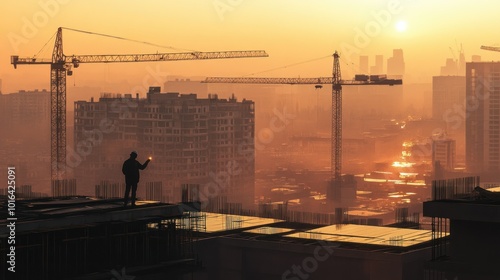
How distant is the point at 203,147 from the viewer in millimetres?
101125

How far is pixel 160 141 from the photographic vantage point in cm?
9856

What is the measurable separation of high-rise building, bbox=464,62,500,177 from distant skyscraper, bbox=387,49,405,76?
32.8 ft

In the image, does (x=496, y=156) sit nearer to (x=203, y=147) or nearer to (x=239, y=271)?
(x=203, y=147)

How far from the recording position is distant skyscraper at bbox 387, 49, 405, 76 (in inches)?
5148

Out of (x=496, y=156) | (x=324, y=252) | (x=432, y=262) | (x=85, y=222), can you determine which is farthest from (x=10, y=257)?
(x=496, y=156)

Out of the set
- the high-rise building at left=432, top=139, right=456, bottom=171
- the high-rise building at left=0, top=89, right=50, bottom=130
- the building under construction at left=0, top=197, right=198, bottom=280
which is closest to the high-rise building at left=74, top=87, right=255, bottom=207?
the high-rise building at left=0, top=89, right=50, bottom=130

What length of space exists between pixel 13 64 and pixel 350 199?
1657 inches

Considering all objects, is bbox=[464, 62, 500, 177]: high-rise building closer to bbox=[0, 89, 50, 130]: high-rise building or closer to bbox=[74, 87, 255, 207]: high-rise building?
bbox=[74, 87, 255, 207]: high-rise building

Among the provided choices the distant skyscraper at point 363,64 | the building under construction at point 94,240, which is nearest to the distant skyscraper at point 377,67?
the distant skyscraper at point 363,64

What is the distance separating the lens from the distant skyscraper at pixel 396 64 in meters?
131

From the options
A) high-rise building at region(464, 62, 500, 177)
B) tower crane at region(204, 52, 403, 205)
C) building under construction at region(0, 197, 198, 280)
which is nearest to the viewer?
building under construction at region(0, 197, 198, 280)

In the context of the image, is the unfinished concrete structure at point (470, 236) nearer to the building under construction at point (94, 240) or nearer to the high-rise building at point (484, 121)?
the building under construction at point (94, 240)

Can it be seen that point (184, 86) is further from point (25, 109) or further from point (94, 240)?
point (94, 240)

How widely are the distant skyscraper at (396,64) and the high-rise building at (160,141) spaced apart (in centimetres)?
3669
